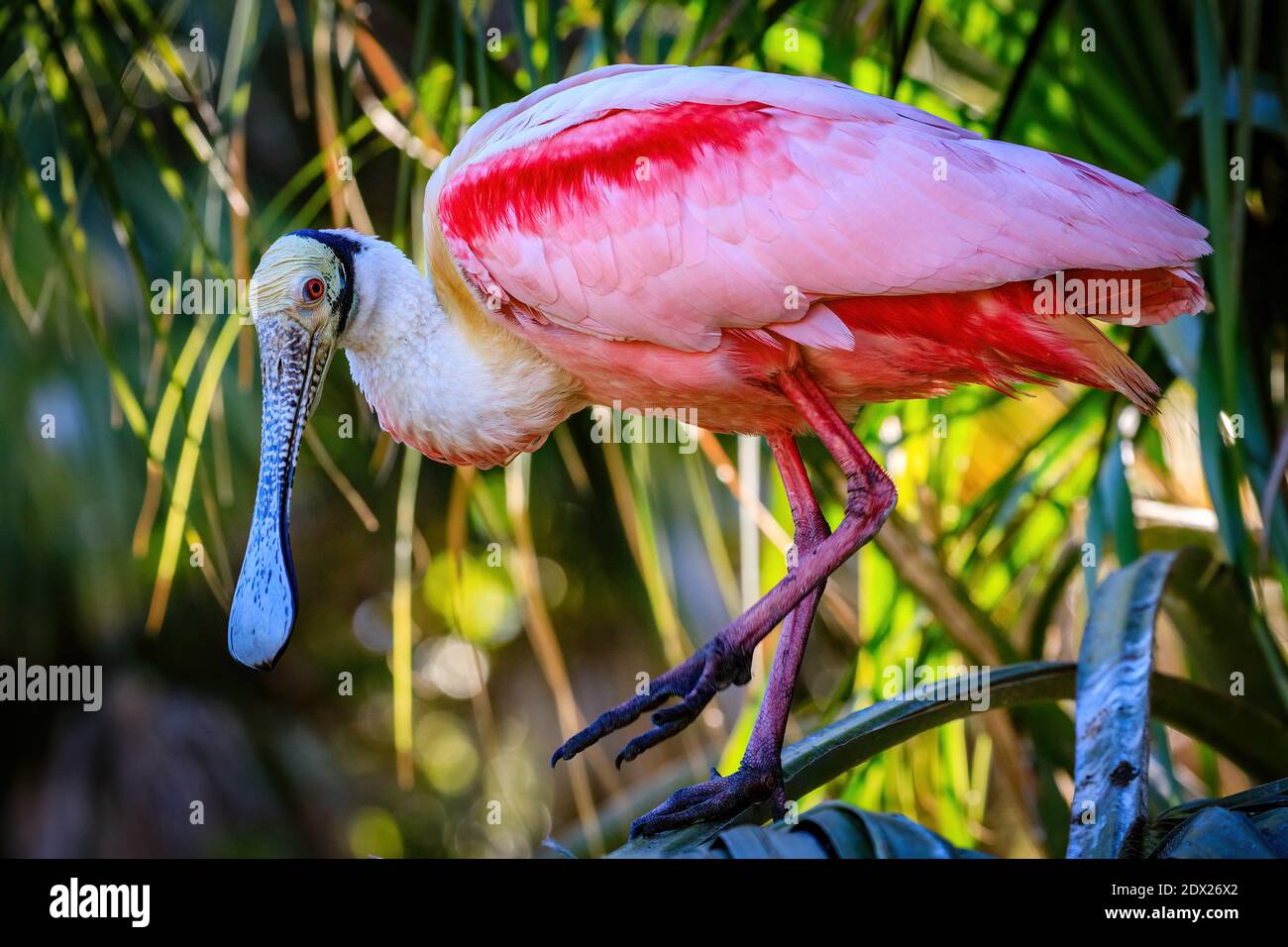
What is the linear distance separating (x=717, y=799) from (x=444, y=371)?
3.13 feet

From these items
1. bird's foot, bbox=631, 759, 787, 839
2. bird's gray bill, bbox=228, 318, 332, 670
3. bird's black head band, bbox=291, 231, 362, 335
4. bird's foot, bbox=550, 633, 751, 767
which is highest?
bird's black head band, bbox=291, 231, 362, 335

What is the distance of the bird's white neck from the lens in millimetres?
2664

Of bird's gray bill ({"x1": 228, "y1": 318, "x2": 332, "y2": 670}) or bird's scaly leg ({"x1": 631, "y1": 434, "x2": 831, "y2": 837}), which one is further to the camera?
bird's gray bill ({"x1": 228, "y1": 318, "x2": 332, "y2": 670})

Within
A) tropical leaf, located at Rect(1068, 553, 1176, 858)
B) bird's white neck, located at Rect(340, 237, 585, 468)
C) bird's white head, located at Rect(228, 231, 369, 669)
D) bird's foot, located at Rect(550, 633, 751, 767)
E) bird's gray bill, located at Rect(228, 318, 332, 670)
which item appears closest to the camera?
tropical leaf, located at Rect(1068, 553, 1176, 858)

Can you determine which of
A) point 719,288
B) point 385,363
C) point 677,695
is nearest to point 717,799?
point 677,695

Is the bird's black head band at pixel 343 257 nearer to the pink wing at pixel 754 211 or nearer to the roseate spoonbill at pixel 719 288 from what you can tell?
the roseate spoonbill at pixel 719 288

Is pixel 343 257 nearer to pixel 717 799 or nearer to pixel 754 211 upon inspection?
pixel 754 211

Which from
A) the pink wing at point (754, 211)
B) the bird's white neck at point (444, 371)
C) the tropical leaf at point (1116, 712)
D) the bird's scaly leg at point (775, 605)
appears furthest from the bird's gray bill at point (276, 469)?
the tropical leaf at point (1116, 712)

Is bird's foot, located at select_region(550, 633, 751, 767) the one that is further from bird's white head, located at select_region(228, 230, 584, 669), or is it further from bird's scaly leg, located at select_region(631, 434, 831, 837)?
bird's white head, located at select_region(228, 230, 584, 669)

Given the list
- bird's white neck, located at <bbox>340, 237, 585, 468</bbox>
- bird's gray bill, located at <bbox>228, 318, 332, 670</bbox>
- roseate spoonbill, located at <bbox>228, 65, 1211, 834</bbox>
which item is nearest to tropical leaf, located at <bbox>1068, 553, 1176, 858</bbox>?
roseate spoonbill, located at <bbox>228, 65, 1211, 834</bbox>

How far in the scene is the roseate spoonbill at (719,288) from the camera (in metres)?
2.28

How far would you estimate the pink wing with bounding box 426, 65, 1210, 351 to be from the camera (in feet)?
7.40

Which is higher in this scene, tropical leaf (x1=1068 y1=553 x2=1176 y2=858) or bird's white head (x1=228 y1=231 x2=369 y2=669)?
bird's white head (x1=228 y1=231 x2=369 y2=669)

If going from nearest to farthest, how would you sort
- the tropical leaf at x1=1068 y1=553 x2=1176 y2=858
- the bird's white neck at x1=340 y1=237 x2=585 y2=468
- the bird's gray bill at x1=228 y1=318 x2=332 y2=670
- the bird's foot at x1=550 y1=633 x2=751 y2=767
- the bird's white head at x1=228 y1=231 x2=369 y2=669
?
1. the tropical leaf at x1=1068 y1=553 x2=1176 y2=858
2. the bird's foot at x1=550 y1=633 x2=751 y2=767
3. the bird's gray bill at x1=228 y1=318 x2=332 y2=670
4. the bird's white head at x1=228 y1=231 x2=369 y2=669
5. the bird's white neck at x1=340 y1=237 x2=585 y2=468
